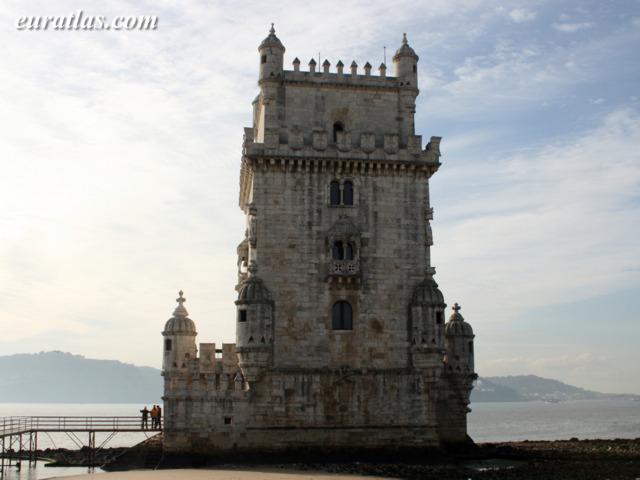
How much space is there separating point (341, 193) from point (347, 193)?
44 cm

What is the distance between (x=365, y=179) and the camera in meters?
43.1

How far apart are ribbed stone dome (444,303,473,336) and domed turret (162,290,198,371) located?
1601cm

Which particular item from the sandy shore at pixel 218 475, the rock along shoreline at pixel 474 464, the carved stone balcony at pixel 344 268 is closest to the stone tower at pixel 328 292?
the carved stone balcony at pixel 344 268

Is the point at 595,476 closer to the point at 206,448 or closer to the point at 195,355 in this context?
the point at 206,448

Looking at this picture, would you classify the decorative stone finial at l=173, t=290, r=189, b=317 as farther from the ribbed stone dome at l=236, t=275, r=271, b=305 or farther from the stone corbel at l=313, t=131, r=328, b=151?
the stone corbel at l=313, t=131, r=328, b=151

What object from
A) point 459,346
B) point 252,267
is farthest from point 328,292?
point 459,346

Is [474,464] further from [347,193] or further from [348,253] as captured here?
[347,193]

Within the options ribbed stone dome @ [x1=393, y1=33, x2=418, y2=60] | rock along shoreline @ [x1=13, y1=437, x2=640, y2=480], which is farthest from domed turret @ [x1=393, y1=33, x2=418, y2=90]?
rock along shoreline @ [x1=13, y1=437, x2=640, y2=480]

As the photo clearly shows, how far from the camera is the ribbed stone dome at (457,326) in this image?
1860 inches

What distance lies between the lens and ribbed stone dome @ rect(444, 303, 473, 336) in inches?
1860

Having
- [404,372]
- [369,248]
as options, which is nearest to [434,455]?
[404,372]

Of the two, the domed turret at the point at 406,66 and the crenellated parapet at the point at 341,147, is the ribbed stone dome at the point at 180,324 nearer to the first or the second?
the crenellated parapet at the point at 341,147

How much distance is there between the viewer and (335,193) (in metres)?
42.9

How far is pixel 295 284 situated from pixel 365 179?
7485 millimetres
